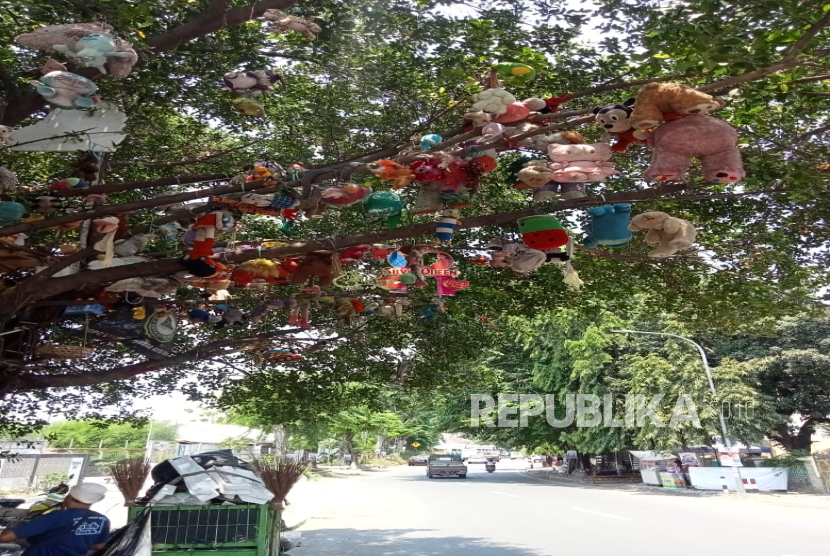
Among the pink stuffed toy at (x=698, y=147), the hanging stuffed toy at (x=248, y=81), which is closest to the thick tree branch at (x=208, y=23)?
the hanging stuffed toy at (x=248, y=81)

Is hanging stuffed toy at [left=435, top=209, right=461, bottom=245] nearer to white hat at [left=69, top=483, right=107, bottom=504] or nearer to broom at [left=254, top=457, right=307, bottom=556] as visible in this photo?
broom at [left=254, top=457, right=307, bottom=556]

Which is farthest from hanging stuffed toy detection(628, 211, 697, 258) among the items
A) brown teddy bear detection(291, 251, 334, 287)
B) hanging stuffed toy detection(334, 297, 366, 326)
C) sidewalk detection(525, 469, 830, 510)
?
sidewalk detection(525, 469, 830, 510)

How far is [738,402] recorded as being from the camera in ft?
68.9

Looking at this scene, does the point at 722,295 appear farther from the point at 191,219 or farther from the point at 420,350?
the point at 191,219

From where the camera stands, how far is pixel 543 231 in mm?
4730

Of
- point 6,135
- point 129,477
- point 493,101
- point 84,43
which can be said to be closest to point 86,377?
point 129,477

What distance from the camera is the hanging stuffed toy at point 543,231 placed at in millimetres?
4711

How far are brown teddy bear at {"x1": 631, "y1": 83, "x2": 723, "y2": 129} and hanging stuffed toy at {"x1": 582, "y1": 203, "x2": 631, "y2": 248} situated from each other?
3.23ft

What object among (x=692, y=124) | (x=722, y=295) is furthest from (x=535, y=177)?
(x=722, y=295)

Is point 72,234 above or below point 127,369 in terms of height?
above

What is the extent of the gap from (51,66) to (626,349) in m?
24.3

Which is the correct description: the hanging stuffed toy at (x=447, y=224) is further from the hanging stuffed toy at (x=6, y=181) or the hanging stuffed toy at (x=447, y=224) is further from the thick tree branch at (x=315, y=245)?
the hanging stuffed toy at (x=6, y=181)

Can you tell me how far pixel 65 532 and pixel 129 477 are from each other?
1451 mm

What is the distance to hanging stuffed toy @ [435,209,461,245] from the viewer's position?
4.62 metres
